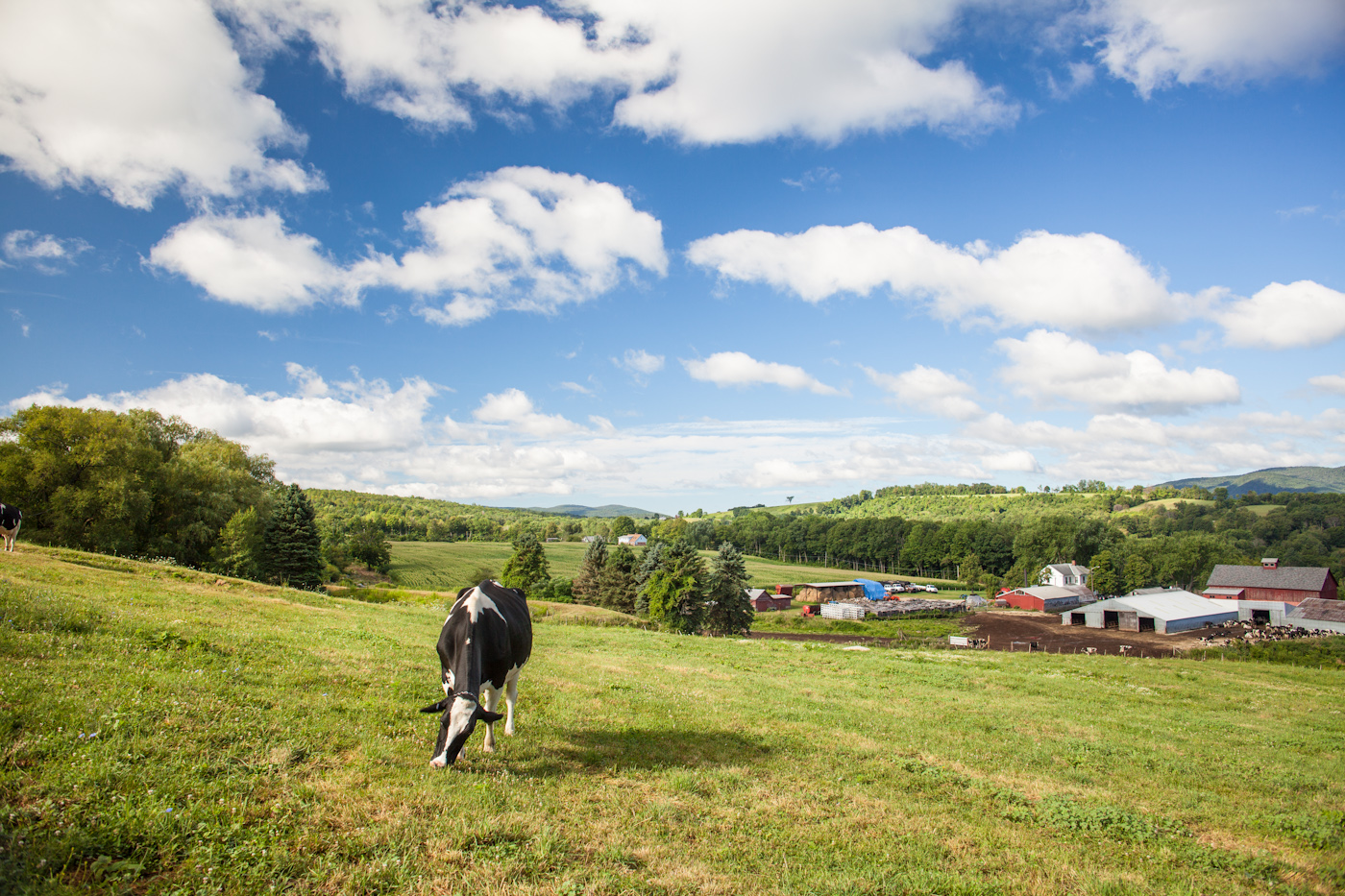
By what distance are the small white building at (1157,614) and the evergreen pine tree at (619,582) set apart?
5313cm

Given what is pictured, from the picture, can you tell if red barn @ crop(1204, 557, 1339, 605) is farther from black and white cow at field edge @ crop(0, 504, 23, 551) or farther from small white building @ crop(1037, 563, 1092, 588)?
black and white cow at field edge @ crop(0, 504, 23, 551)

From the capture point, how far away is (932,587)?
119 metres

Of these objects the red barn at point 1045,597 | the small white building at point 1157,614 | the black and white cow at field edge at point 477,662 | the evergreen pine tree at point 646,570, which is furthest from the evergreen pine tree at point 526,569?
the red barn at point 1045,597

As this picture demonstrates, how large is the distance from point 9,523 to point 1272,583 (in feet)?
394

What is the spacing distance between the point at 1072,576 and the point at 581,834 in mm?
128189

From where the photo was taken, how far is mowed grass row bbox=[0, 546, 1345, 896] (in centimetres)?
534

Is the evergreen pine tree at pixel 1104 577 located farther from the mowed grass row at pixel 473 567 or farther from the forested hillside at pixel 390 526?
the mowed grass row at pixel 473 567

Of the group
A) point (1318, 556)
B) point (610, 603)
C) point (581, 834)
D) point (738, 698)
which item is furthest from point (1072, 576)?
point (581, 834)

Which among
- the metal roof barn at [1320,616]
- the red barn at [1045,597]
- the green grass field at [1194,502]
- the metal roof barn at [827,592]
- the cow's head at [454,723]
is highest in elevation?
the green grass field at [1194,502]

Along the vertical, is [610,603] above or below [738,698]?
below

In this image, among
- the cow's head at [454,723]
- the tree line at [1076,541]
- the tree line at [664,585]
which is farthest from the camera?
→ the tree line at [1076,541]

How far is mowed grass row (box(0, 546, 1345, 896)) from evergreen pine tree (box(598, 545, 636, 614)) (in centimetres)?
5340

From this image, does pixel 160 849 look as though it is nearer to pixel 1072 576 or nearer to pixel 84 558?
pixel 84 558

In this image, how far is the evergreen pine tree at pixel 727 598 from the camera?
194ft
